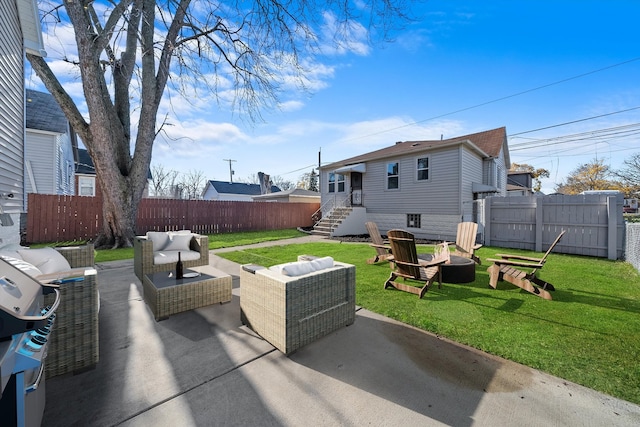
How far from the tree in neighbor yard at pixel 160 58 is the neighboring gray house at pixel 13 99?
0.53 m

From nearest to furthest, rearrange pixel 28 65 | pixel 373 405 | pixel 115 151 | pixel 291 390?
1. pixel 373 405
2. pixel 291 390
3. pixel 28 65
4. pixel 115 151

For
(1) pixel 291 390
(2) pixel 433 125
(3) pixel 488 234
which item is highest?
(2) pixel 433 125

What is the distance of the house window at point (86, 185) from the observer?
Answer: 64.6 ft

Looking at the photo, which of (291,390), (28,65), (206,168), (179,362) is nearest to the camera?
(291,390)

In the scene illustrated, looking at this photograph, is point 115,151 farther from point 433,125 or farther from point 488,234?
point 433,125

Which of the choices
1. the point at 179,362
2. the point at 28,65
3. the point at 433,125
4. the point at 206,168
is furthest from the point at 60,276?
the point at 206,168

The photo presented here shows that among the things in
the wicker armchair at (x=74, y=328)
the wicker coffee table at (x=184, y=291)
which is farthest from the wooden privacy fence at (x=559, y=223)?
the wicker armchair at (x=74, y=328)

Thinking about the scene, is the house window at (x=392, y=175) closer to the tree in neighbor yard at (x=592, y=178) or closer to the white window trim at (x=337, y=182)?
the white window trim at (x=337, y=182)

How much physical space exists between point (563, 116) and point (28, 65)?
24641 mm

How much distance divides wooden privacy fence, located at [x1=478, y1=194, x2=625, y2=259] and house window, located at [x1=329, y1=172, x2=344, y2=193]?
764 cm

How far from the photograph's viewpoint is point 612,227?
21.8 feet

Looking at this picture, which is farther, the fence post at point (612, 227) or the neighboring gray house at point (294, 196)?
the neighboring gray house at point (294, 196)

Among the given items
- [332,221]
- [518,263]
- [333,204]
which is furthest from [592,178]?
[518,263]

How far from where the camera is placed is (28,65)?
7250 millimetres
